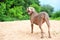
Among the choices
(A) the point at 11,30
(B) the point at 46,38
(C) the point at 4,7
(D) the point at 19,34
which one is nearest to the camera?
(B) the point at 46,38

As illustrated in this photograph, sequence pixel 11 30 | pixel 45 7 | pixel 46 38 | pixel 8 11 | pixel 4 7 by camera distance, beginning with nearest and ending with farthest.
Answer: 1. pixel 46 38
2. pixel 11 30
3. pixel 4 7
4. pixel 8 11
5. pixel 45 7

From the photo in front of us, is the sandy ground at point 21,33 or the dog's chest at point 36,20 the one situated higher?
the dog's chest at point 36,20

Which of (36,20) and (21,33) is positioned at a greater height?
(36,20)

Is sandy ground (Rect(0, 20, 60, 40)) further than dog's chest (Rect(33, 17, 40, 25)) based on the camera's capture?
No

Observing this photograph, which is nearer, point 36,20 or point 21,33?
point 36,20

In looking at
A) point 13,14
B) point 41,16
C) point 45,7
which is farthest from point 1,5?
point 41,16

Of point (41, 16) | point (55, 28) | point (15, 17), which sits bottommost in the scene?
point (15, 17)

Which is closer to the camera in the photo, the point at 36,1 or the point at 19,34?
the point at 19,34

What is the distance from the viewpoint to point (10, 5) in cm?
2216

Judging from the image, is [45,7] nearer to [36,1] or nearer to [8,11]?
[36,1]

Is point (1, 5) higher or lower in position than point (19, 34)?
lower

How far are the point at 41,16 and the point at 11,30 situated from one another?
1862mm

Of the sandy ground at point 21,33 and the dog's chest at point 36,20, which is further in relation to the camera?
the dog's chest at point 36,20

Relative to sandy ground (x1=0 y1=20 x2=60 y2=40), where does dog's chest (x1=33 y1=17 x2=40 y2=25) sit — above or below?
above
